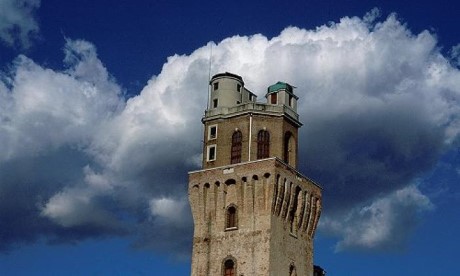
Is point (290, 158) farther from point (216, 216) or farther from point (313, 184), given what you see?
point (216, 216)

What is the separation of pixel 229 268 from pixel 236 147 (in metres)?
10.8

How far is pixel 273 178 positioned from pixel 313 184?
697 cm

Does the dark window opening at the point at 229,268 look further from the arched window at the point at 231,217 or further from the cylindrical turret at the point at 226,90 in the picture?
the cylindrical turret at the point at 226,90

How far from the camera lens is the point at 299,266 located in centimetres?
6306

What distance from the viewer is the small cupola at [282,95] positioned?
67.1 metres

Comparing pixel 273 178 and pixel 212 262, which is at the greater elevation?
pixel 273 178

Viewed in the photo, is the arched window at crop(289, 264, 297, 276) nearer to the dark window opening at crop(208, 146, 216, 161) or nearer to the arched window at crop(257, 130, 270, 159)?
the arched window at crop(257, 130, 270, 159)

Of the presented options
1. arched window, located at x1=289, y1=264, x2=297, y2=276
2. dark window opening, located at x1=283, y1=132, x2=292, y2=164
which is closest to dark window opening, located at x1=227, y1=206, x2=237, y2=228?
arched window, located at x1=289, y1=264, x2=297, y2=276

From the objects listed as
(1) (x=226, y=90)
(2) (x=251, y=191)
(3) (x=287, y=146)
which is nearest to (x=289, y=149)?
(3) (x=287, y=146)

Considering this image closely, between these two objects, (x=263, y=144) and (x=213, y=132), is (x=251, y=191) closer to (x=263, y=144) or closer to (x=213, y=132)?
(x=263, y=144)

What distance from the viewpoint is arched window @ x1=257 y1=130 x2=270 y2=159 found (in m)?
64.4

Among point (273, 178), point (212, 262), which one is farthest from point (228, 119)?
point (212, 262)

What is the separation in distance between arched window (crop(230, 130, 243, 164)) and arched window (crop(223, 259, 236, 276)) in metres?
8.88

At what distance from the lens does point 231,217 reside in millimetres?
62469
